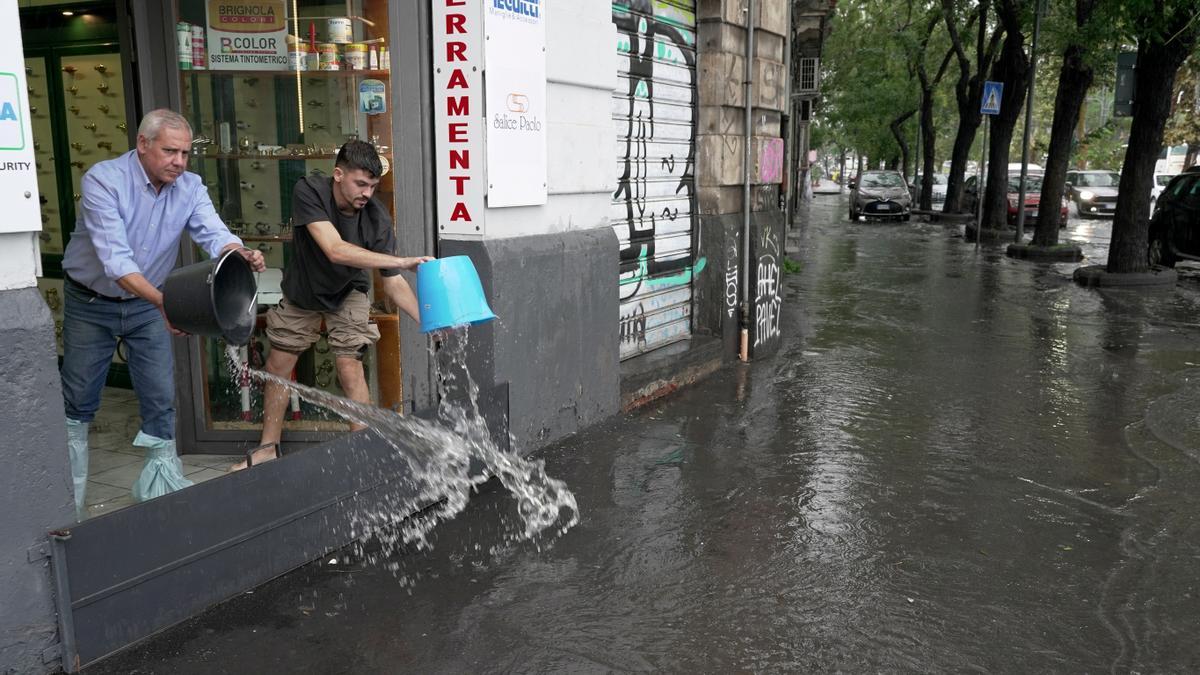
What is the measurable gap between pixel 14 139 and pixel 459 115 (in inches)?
92.1

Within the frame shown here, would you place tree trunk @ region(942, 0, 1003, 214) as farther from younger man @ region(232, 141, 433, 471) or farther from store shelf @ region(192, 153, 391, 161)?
younger man @ region(232, 141, 433, 471)

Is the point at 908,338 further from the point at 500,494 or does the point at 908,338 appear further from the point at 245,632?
the point at 245,632

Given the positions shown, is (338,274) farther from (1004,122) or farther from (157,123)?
(1004,122)

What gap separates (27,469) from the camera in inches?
132

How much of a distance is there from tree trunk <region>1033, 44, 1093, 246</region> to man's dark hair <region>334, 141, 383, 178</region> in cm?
1691

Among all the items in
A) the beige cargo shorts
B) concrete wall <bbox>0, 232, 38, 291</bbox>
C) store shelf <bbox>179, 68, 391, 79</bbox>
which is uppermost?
store shelf <bbox>179, 68, 391, 79</bbox>

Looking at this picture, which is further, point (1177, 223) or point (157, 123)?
point (1177, 223)

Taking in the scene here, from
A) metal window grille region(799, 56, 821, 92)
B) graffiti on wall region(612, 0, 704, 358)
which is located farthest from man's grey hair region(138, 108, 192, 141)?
metal window grille region(799, 56, 821, 92)

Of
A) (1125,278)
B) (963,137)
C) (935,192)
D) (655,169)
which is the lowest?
(1125,278)

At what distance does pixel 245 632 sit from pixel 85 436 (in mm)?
1095

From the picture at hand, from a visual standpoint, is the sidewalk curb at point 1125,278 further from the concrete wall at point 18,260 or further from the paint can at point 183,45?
the concrete wall at point 18,260

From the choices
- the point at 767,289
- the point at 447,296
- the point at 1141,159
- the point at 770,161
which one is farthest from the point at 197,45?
the point at 1141,159

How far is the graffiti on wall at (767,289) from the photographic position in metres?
8.86

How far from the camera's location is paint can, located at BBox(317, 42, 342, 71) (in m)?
5.40
